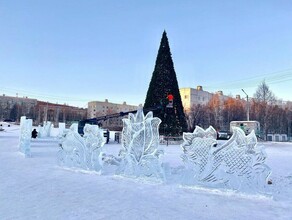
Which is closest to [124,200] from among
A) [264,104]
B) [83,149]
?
[83,149]

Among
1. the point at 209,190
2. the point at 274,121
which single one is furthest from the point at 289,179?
the point at 274,121

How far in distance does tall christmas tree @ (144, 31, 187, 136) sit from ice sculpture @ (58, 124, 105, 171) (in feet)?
45.0

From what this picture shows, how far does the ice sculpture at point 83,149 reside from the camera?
27.1 feet

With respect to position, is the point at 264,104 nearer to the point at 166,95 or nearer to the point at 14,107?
the point at 166,95

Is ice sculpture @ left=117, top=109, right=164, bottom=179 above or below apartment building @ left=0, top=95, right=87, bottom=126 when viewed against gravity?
below

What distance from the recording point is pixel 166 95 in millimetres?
22500

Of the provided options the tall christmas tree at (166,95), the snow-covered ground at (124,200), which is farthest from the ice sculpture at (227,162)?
the tall christmas tree at (166,95)

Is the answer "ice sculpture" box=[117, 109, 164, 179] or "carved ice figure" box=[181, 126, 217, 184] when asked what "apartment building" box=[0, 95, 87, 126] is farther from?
"carved ice figure" box=[181, 126, 217, 184]

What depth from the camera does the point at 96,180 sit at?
23.2ft

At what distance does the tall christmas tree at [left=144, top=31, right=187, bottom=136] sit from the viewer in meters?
22.5

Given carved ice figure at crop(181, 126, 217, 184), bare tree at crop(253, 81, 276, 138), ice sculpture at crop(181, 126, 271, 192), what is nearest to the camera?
ice sculpture at crop(181, 126, 271, 192)

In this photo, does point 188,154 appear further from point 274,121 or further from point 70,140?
point 274,121

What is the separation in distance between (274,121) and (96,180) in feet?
158

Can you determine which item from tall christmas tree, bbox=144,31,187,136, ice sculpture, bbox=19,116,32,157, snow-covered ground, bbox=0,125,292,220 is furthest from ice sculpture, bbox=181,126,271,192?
tall christmas tree, bbox=144,31,187,136
